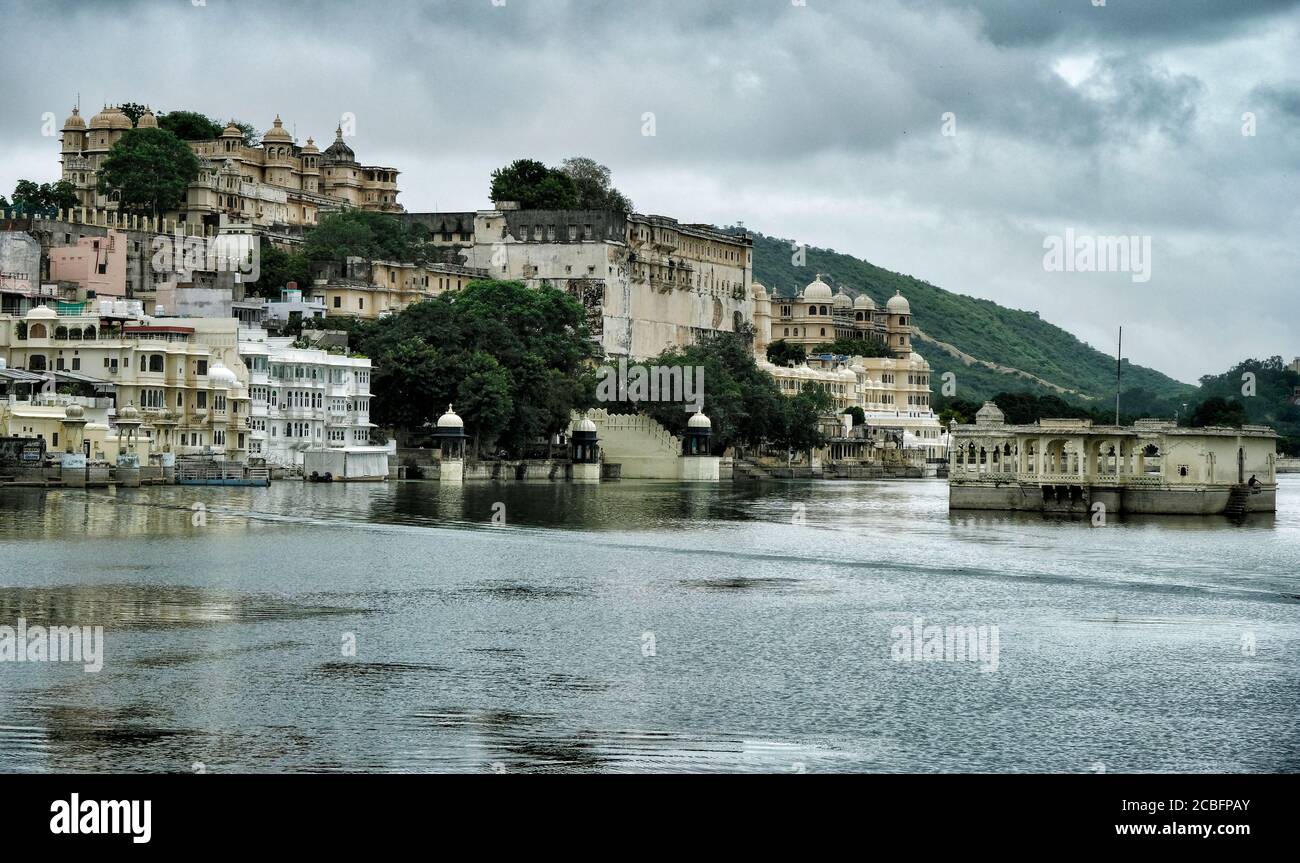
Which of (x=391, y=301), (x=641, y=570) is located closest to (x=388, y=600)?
(x=641, y=570)

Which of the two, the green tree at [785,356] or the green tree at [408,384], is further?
the green tree at [785,356]

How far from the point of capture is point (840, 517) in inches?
3263

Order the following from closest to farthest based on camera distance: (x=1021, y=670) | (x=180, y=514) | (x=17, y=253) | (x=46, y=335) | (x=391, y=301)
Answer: (x=1021, y=670) < (x=180, y=514) < (x=46, y=335) < (x=17, y=253) < (x=391, y=301)

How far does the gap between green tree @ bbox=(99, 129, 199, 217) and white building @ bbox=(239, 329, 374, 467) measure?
38036 mm

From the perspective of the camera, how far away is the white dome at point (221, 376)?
4099 inches

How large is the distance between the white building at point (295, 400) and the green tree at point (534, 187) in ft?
172

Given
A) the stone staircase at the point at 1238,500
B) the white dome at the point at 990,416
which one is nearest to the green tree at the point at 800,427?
the white dome at the point at 990,416

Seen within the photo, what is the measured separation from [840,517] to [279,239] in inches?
2905

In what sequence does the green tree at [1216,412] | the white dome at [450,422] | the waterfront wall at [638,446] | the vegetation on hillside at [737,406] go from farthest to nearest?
1. the green tree at [1216,412]
2. the vegetation on hillside at [737,406]
3. the waterfront wall at [638,446]
4. the white dome at [450,422]

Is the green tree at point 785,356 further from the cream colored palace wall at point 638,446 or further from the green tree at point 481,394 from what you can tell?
the green tree at point 481,394

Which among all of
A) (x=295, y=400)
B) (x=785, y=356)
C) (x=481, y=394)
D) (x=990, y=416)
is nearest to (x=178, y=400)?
(x=295, y=400)

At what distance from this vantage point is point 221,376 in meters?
104
